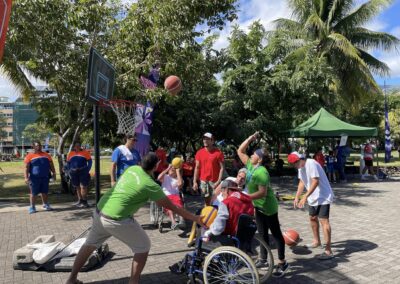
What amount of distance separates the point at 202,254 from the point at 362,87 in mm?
20222

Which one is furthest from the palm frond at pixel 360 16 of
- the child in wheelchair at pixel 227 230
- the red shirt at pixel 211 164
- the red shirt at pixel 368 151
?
the child in wheelchair at pixel 227 230

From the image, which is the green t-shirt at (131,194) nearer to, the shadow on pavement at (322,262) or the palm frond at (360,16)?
the shadow on pavement at (322,262)

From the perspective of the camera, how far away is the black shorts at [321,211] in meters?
5.53

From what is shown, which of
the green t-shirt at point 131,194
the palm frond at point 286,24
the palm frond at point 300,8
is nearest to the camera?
the green t-shirt at point 131,194

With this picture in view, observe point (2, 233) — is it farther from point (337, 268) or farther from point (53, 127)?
point (53, 127)

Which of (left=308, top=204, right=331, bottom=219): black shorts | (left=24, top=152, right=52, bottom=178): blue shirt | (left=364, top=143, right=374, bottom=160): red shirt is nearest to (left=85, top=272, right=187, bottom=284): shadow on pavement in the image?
(left=308, top=204, right=331, bottom=219): black shorts

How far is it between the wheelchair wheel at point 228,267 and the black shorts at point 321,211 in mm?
2084

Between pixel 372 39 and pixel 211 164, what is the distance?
63.3ft

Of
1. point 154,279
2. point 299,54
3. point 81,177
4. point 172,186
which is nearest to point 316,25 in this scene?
point 299,54

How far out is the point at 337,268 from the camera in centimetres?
512

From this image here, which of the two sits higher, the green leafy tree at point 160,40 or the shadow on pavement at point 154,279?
the green leafy tree at point 160,40

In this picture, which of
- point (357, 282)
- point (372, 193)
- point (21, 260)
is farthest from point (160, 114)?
point (357, 282)

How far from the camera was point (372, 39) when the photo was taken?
22.3 m

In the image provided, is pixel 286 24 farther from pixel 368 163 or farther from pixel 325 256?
pixel 325 256
